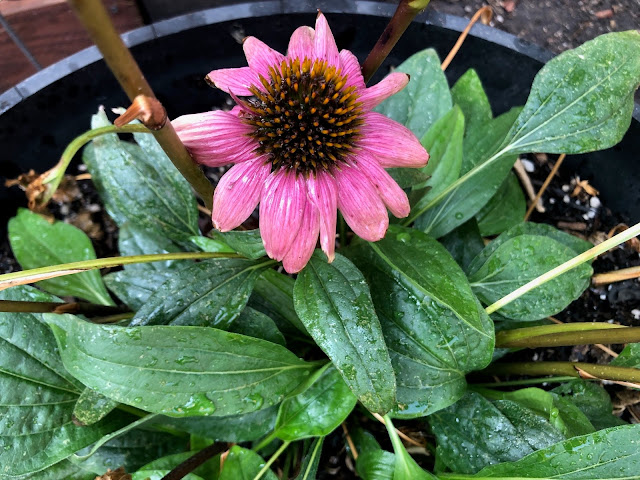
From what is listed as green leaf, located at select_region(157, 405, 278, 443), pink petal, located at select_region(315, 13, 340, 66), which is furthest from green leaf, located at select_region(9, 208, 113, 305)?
pink petal, located at select_region(315, 13, 340, 66)

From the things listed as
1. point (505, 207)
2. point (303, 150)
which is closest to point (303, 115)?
point (303, 150)

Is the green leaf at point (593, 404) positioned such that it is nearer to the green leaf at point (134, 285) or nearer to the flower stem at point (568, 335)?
the flower stem at point (568, 335)

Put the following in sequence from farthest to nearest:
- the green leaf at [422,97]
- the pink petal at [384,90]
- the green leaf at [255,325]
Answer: the green leaf at [422,97] → the green leaf at [255,325] → the pink petal at [384,90]

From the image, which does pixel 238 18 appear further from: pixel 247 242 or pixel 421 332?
pixel 421 332

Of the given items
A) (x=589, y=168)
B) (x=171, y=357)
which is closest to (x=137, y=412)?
(x=171, y=357)

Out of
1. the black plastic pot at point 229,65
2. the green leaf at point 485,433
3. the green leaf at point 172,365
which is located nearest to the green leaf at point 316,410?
the green leaf at point 172,365

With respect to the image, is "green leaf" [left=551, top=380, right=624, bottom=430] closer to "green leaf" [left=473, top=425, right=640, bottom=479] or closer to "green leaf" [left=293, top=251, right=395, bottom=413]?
"green leaf" [left=473, top=425, right=640, bottom=479]

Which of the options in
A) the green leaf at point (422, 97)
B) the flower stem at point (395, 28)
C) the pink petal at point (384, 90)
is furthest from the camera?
the green leaf at point (422, 97)
